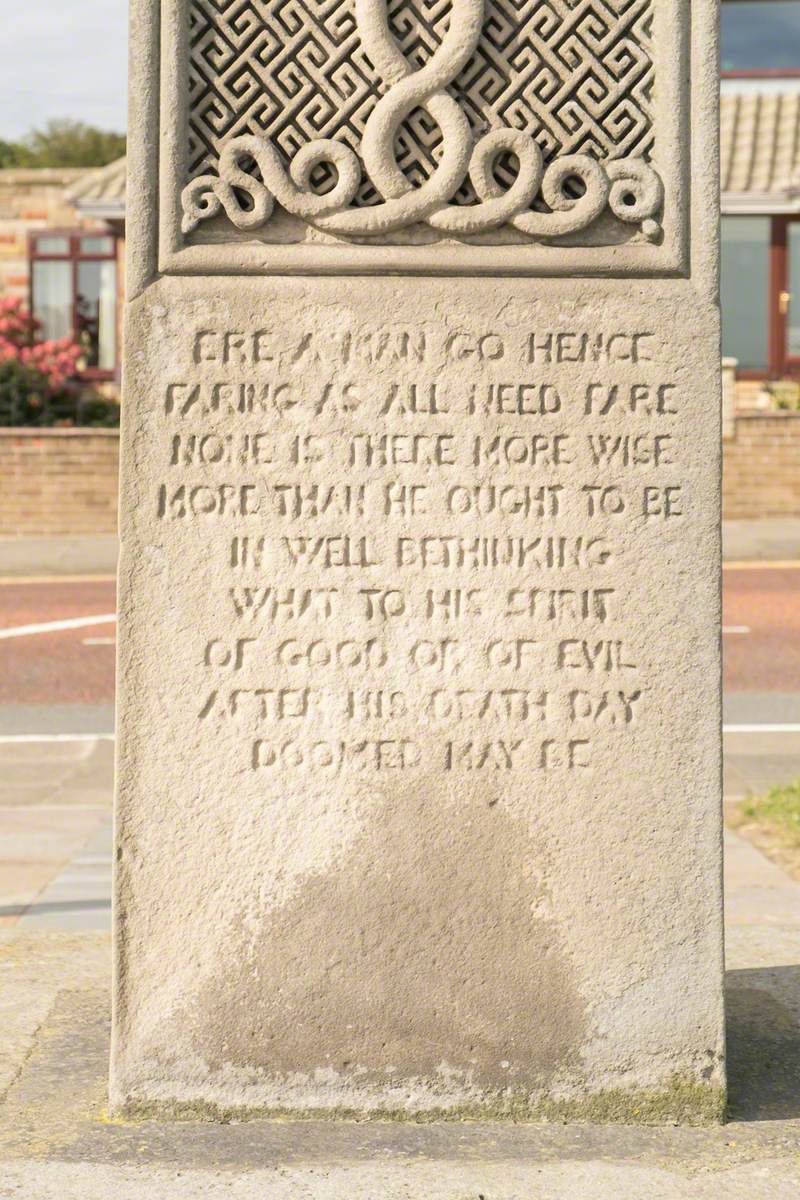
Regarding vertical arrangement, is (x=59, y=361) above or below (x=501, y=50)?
above

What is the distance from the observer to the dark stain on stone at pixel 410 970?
358 centimetres

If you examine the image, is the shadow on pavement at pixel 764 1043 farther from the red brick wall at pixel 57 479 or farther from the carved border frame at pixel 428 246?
the red brick wall at pixel 57 479

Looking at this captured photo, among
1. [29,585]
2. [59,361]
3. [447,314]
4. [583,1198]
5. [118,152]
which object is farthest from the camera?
[118,152]

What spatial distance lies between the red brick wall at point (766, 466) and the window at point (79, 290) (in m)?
11.8

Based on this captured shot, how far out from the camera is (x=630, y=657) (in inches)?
141

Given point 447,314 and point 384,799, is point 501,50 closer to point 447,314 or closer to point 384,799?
point 447,314

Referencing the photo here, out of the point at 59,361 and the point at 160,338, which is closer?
the point at 160,338

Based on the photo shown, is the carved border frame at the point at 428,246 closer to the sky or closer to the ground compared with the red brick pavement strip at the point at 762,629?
closer to the sky

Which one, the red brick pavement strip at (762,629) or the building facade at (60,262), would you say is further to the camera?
the building facade at (60,262)

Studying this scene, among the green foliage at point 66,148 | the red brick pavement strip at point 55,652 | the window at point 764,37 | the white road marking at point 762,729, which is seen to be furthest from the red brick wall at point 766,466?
the green foliage at point 66,148

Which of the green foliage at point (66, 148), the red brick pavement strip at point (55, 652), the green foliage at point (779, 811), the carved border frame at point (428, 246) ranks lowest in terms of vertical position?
the green foliage at point (779, 811)

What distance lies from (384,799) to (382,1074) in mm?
604

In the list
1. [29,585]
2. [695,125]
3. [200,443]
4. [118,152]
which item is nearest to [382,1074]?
[200,443]

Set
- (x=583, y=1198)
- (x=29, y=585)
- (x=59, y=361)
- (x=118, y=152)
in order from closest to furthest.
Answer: (x=583, y=1198) → (x=29, y=585) → (x=59, y=361) → (x=118, y=152)
